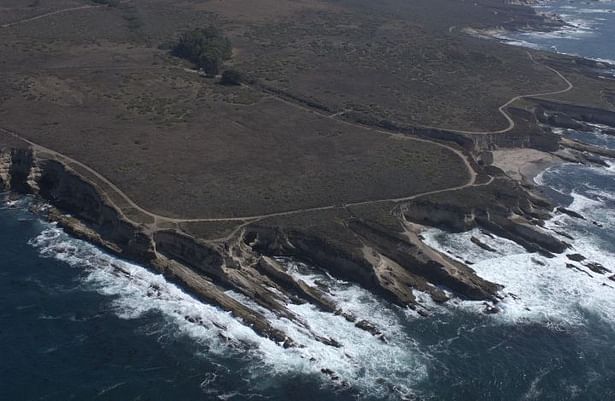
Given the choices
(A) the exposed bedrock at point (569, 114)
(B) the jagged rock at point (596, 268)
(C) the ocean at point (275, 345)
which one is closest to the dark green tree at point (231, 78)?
(C) the ocean at point (275, 345)

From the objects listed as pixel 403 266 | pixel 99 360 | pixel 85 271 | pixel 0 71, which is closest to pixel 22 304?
pixel 85 271

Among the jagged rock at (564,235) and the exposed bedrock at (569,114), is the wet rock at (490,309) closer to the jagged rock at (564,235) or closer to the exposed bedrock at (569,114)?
the jagged rock at (564,235)

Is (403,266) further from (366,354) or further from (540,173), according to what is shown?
(540,173)

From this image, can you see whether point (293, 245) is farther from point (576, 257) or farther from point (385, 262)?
point (576, 257)

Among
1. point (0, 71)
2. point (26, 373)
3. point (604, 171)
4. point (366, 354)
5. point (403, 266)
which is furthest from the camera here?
point (0, 71)

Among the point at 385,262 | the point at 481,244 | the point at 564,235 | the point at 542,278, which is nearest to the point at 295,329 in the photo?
the point at 385,262
